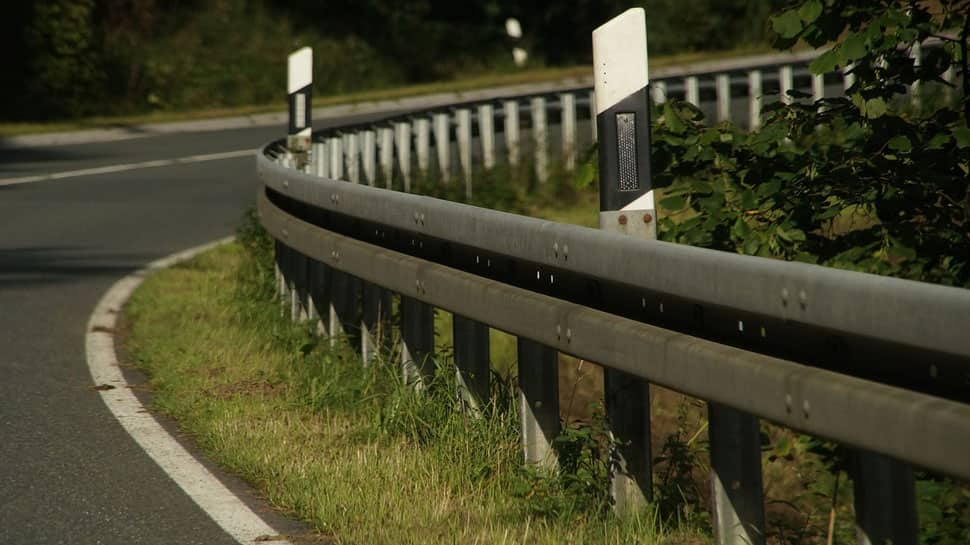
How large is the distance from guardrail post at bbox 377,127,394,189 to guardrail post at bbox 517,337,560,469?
28.3 feet

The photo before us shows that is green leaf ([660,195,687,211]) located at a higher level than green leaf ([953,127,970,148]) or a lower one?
lower

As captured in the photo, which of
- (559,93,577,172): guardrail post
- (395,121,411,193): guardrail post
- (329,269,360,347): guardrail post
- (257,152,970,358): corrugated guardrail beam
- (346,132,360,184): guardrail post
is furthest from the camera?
(559,93,577,172): guardrail post

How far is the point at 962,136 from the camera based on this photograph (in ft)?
21.1

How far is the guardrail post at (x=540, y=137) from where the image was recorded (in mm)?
17984

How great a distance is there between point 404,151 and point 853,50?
9.42 m

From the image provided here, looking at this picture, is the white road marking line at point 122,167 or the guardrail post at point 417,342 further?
the white road marking line at point 122,167

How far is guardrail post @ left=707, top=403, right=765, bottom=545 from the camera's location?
4.62 meters

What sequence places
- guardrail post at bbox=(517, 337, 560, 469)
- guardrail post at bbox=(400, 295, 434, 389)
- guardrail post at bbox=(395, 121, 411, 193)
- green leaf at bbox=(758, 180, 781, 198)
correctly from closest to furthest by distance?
guardrail post at bbox=(517, 337, 560, 469)
guardrail post at bbox=(400, 295, 434, 389)
green leaf at bbox=(758, 180, 781, 198)
guardrail post at bbox=(395, 121, 411, 193)

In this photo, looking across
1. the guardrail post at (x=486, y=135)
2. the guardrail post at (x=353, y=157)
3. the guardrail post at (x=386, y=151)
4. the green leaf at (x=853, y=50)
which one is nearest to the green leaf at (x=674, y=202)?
the green leaf at (x=853, y=50)

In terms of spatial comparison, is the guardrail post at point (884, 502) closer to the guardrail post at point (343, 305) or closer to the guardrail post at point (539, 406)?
the guardrail post at point (539, 406)

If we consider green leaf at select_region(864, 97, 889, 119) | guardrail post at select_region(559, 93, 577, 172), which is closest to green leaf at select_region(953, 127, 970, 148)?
green leaf at select_region(864, 97, 889, 119)

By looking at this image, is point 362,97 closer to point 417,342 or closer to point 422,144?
point 422,144

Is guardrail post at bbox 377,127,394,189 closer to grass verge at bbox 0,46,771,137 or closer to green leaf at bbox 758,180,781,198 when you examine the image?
green leaf at bbox 758,180,781,198

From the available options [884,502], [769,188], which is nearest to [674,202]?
[769,188]
